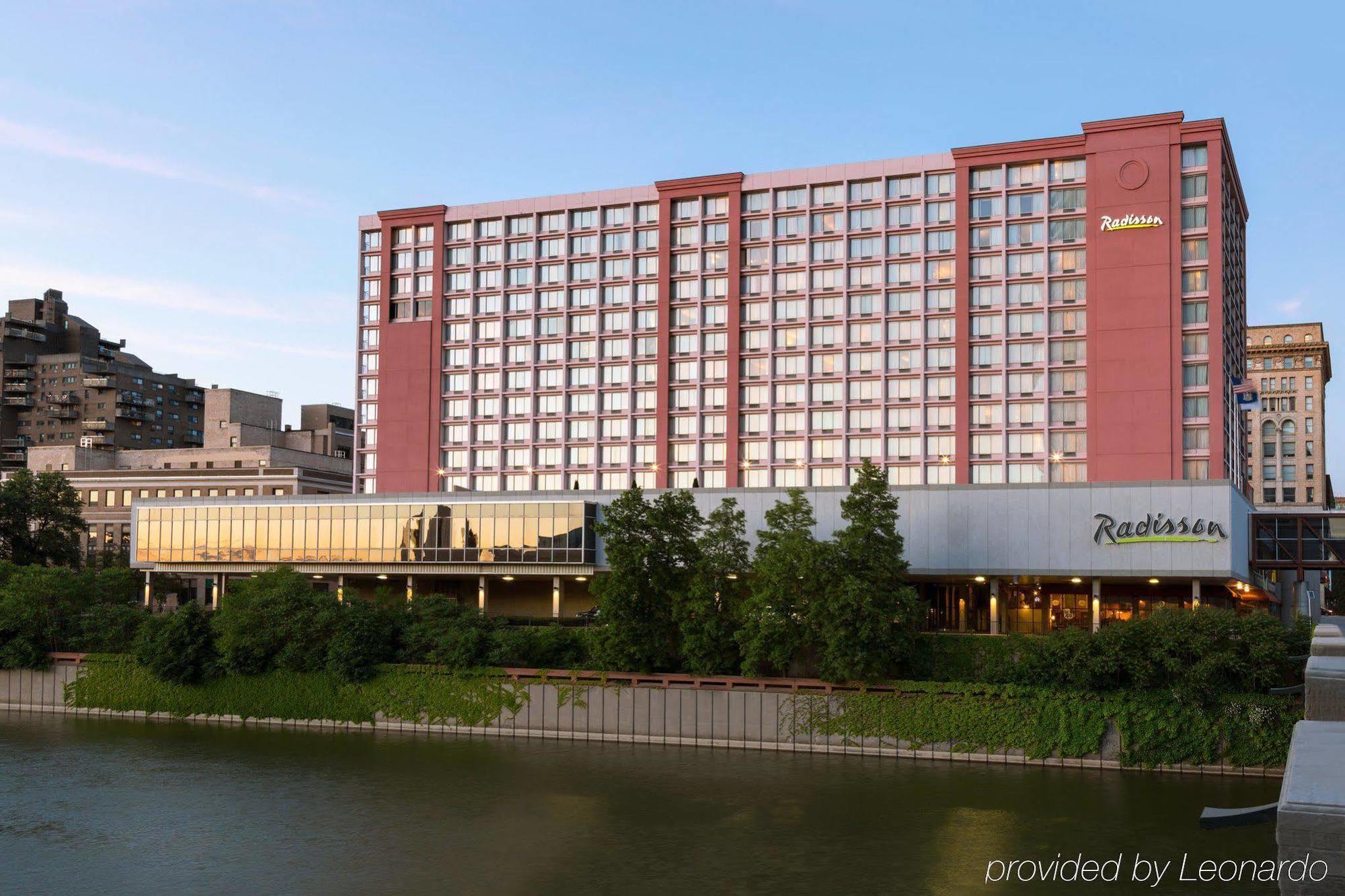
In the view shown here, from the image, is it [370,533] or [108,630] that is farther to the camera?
[370,533]

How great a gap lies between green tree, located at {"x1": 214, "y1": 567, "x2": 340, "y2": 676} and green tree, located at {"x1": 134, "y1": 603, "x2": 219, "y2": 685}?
132cm

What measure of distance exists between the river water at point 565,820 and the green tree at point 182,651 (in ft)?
34.3

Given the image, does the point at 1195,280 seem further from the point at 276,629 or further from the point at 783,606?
the point at 276,629

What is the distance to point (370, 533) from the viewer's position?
10288cm

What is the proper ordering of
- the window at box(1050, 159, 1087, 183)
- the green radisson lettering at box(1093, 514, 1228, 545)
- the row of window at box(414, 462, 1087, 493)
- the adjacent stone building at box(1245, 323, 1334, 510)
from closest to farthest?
the green radisson lettering at box(1093, 514, 1228, 545), the row of window at box(414, 462, 1087, 493), the window at box(1050, 159, 1087, 183), the adjacent stone building at box(1245, 323, 1334, 510)

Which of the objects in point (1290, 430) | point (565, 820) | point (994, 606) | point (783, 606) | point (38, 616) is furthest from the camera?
point (1290, 430)

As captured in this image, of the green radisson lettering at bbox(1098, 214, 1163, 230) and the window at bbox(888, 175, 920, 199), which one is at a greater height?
the window at bbox(888, 175, 920, 199)

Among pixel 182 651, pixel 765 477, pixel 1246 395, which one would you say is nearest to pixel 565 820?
pixel 182 651

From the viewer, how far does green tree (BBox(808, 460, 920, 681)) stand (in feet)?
209

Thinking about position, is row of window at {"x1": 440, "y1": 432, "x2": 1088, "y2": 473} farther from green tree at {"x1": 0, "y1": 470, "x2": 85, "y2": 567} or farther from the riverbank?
the riverbank

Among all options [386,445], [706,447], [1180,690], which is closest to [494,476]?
[386,445]

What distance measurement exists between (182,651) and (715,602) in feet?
116

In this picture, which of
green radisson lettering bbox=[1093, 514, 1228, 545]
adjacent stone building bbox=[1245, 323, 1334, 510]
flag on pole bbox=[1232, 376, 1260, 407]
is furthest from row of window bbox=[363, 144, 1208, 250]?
adjacent stone building bbox=[1245, 323, 1334, 510]

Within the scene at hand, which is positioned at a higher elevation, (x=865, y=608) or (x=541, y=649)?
(x=865, y=608)
